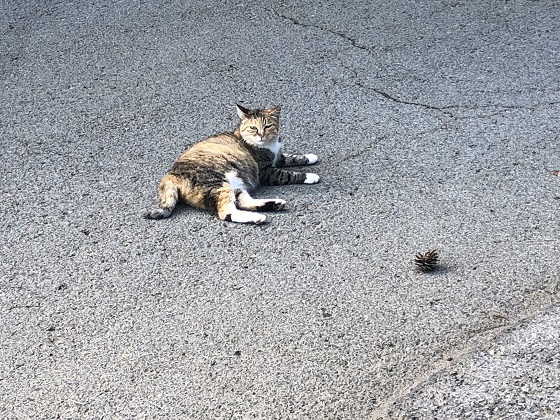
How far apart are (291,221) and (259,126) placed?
94cm

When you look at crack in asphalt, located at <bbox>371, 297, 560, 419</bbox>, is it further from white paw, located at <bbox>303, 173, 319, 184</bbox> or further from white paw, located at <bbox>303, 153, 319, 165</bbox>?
white paw, located at <bbox>303, 153, 319, 165</bbox>

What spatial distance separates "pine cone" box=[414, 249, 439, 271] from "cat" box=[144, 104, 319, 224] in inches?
40.3

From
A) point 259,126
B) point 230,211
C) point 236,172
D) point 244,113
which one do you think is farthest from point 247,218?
point 244,113

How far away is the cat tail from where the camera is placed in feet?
18.1

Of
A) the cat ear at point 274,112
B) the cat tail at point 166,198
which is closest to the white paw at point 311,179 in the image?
the cat ear at point 274,112

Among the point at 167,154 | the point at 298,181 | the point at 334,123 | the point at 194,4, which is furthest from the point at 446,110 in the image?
the point at 194,4

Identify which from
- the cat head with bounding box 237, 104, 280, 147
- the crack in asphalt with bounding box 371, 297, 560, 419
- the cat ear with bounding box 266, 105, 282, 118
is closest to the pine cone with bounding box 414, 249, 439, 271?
the crack in asphalt with bounding box 371, 297, 560, 419

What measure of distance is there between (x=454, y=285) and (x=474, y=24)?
4570 mm

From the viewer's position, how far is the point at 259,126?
20.1 ft

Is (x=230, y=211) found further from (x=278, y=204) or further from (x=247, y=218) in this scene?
(x=278, y=204)

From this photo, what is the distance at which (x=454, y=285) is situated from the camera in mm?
4770

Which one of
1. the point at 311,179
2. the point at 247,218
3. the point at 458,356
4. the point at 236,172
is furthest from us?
the point at 311,179

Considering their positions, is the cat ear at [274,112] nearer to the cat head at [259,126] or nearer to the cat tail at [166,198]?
the cat head at [259,126]

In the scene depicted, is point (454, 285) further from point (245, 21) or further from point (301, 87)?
point (245, 21)
